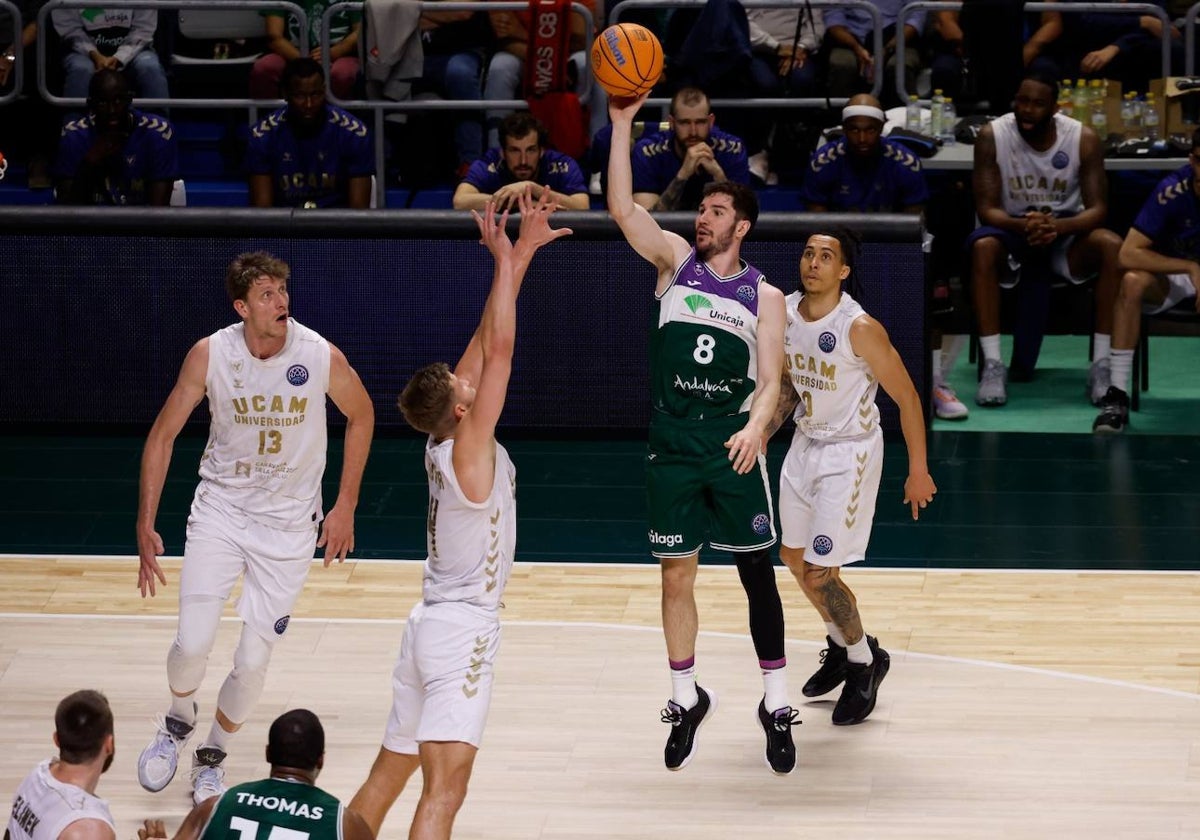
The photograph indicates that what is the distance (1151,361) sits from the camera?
1313 cm

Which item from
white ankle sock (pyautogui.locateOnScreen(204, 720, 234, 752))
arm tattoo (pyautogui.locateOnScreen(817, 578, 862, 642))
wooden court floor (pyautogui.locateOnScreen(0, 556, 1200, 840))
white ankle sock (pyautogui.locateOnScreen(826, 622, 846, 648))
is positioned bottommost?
wooden court floor (pyautogui.locateOnScreen(0, 556, 1200, 840))

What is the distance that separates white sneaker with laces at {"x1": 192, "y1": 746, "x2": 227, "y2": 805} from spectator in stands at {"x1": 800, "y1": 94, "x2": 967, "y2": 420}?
586cm

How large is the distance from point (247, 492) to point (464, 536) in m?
1.24

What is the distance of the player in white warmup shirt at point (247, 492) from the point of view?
7.06 meters

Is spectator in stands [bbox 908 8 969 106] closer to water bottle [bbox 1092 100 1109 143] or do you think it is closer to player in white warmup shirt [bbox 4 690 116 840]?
water bottle [bbox 1092 100 1109 143]

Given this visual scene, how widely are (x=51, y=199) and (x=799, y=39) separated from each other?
4.99 meters

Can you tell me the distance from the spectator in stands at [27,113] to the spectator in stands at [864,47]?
5.12 m

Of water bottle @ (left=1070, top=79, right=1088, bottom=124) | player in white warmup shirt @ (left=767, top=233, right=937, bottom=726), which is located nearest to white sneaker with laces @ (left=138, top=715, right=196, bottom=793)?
player in white warmup shirt @ (left=767, top=233, right=937, bottom=726)

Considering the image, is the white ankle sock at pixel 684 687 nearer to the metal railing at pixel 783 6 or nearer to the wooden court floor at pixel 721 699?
the wooden court floor at pixel 721 699

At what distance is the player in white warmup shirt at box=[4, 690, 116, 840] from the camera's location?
198 inches

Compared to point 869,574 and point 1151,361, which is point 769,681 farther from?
point 1151,361

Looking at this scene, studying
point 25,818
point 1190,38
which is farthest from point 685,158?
point 25,818

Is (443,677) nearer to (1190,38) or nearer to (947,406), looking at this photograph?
(947,406)

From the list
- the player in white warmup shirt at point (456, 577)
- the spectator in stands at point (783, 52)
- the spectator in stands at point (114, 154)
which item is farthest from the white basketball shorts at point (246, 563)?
the spectator in stands at point (783, 52)
